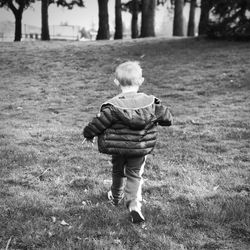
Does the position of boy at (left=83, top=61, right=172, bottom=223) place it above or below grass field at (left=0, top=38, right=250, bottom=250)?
above

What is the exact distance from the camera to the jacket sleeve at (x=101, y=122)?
388 centimetres

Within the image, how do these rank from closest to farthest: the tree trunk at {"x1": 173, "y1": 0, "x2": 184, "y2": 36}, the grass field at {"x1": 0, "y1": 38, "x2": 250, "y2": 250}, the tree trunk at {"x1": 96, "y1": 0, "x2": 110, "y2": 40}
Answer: the grass field at {"x1": 0, "y1": 38, "x2": 250, "y2": 250}, the tree trunk at {"x1": 96, "y1": 0, "x2": 110, "y2": 40}, the tree trunk at {"x1": 173, "y1": 0, "x2": 184, "y2": 36}

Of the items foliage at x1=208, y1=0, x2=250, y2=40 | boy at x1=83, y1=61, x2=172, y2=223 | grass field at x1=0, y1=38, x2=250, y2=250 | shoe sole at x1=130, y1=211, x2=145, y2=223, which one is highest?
foliage at x1=208, y1=0, x2=250, y2=40

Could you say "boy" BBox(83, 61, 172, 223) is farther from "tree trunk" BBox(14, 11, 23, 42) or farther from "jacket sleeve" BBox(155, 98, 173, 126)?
"tree trunk" BBox(14, 11, 23, 42)

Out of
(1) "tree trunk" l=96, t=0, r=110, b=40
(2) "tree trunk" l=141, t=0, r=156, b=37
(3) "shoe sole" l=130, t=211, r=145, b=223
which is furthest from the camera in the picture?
(1) "tree trunk" l=96, t=0, r=110, b=40

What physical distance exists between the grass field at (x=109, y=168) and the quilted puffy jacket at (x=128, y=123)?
79cm

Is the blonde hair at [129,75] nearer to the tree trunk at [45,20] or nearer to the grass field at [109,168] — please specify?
the grass field at [109,168]

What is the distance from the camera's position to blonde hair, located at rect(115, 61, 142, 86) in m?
3.87

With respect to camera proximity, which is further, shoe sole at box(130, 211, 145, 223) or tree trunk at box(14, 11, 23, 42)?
tree trunk at box(14, 11, 23, 42)

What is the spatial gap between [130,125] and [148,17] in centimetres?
2058

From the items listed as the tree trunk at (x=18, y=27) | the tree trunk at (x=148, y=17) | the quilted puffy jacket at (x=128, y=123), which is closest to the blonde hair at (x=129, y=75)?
the quilted puffy jacket at (x=128, y=123)

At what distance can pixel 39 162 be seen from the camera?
6.07 m

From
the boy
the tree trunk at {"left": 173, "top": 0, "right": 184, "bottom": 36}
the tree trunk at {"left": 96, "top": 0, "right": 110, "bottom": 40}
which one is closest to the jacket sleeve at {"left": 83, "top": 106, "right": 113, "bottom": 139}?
the boy

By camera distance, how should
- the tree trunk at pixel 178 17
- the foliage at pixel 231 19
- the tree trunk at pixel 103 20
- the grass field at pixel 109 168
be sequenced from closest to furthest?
the grass field at pixel 109 168
the foliage at pixel 231 19
the tree trunk at pixel 103 20
the tree trunk at pixel 178 17
